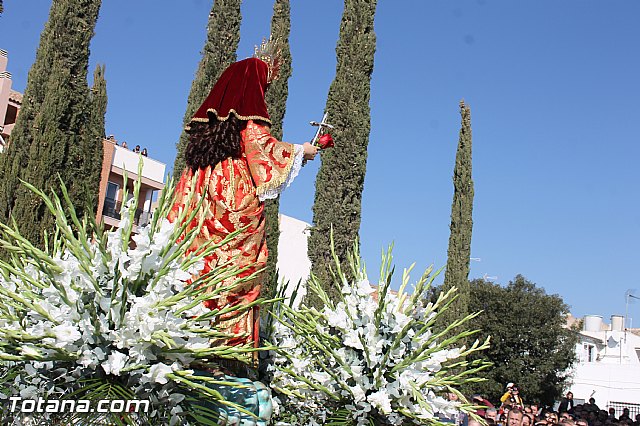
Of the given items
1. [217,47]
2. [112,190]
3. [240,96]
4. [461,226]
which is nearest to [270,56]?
[240,96]

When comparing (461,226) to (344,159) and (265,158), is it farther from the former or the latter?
(265,158)

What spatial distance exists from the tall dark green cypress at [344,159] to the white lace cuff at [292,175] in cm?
1222

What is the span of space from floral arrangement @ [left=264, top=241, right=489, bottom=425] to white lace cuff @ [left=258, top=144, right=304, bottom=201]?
2.20ft

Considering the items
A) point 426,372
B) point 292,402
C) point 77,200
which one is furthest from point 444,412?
point 77,200

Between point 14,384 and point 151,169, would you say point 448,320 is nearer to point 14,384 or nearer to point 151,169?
point 151,169

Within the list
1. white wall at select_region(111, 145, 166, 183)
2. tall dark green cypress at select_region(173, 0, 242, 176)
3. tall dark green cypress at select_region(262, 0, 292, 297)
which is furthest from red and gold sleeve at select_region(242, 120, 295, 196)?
white wall at select_region(111, 145, 166, 183)

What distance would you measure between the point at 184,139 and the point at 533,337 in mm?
16644

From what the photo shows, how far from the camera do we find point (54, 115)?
14.2 meters

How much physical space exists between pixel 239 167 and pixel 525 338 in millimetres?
24532

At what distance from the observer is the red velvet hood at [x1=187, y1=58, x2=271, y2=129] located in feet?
14.3

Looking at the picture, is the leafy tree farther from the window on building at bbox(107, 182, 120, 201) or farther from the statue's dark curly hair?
the statue's dark curly hair

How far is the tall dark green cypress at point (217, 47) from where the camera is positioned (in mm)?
17391

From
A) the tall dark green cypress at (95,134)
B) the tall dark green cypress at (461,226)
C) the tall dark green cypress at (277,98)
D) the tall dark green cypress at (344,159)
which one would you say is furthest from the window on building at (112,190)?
the tall dark green cypress at (344,159)

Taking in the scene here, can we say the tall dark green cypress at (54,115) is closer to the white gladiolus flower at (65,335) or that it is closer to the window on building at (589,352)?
the white gladiolus flower at (65,335)
